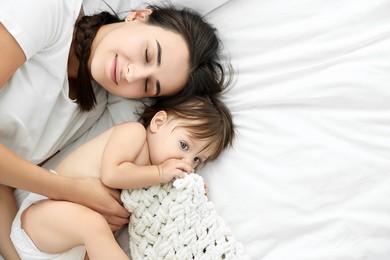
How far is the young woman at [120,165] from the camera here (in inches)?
46.0

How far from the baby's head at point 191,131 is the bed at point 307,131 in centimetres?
5

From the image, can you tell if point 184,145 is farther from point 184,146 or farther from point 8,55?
point 8,55

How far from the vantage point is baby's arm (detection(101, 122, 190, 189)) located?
1.20m

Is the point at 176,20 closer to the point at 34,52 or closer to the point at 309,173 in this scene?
the point at 34,52

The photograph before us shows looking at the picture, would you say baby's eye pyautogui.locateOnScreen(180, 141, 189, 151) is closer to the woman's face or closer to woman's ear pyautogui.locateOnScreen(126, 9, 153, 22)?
the woman's face

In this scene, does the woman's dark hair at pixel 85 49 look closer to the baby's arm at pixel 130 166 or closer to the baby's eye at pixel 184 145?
the baby's arm at pixel 130 166

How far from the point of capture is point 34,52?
46.5 inches

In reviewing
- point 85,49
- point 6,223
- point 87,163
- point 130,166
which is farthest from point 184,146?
point 6,223

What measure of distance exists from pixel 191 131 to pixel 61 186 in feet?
1.12

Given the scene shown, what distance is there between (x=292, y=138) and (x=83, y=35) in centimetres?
61

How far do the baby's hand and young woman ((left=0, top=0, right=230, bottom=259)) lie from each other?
0.49 ft

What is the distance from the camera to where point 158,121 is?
50.8 inches

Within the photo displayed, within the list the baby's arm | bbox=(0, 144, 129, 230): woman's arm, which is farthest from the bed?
bbox=(0, 144, 129, 230): woman's arm

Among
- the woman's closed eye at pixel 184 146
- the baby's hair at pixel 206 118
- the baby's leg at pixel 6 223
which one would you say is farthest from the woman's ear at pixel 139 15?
the baby's leg at pixel 6 223
